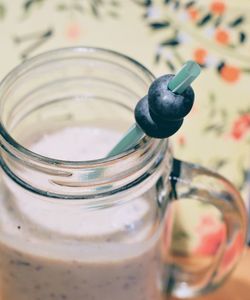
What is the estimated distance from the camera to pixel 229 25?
698 mm

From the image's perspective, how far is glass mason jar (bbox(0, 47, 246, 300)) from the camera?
1.45 ft

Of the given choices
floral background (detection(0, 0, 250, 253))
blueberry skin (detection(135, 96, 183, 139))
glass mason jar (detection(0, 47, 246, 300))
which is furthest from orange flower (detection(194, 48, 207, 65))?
blueberry skin (detection(135, 96, 183, 139))

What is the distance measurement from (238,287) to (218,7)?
0.99ft

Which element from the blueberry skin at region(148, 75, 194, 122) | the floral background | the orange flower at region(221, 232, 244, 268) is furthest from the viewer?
the floral background

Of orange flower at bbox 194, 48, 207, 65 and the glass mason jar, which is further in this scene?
orange flower at bbox 194, 48, 207, 65

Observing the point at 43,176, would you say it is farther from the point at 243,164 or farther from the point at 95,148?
the point at 243,164

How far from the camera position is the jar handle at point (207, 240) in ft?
1.62

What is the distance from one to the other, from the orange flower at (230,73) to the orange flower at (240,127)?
0.04m

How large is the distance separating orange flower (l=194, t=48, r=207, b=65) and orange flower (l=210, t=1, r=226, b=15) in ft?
0.16

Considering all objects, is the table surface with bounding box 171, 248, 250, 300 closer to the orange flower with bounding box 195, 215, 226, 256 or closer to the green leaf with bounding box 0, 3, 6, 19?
the orange flower with bounding box 195, 215, 226, 256

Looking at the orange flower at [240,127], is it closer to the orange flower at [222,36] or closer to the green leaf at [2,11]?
the orange flower at [222,36]

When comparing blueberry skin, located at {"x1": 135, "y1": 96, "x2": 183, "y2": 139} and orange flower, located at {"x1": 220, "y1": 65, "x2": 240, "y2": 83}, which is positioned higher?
blueberry skin, located at {"x1": 135, "y1": 96, "x2": 183, "y2": 139}

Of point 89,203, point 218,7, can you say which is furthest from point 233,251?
point 218,7

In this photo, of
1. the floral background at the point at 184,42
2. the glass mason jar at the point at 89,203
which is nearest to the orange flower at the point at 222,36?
the floral background at the point at 184,42
